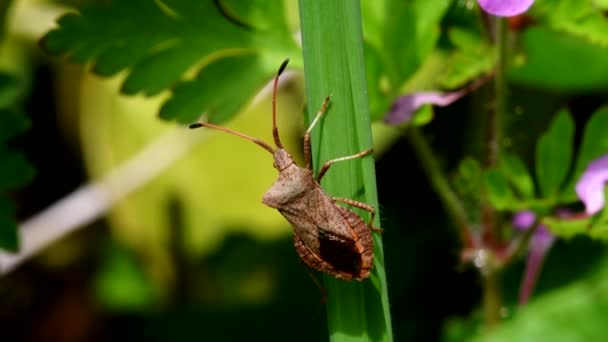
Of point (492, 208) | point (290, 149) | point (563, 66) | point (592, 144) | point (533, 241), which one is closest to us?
point (592, 144)

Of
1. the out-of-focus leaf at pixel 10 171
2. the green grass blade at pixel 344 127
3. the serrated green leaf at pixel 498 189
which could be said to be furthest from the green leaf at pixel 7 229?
the serrated green leaf at pixel 498 189

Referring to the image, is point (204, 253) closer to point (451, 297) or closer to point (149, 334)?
point (149, 334)

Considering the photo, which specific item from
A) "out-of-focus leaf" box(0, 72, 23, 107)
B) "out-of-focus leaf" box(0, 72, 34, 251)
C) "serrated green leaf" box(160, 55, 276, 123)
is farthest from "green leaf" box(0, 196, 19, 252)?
"serrated green leaf" box(160, 55, 276, 123)

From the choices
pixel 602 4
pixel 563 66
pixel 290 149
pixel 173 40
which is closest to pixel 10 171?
pixel 173 40

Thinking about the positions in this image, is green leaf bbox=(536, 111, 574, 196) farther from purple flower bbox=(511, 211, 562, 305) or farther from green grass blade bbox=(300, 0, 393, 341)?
green grass blade bbox=(300, 0, 393, 341)

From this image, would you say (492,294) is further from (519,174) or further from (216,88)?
(216,88)

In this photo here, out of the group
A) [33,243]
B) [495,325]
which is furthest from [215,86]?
[33,243]

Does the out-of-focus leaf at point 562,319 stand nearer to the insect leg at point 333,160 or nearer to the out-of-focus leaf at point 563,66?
the out-of-focus leaf at point 563,66
